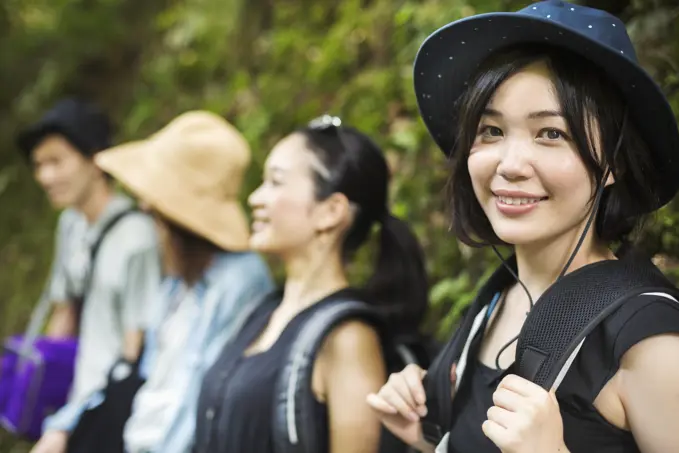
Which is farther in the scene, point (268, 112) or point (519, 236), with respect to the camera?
point (268, 112)

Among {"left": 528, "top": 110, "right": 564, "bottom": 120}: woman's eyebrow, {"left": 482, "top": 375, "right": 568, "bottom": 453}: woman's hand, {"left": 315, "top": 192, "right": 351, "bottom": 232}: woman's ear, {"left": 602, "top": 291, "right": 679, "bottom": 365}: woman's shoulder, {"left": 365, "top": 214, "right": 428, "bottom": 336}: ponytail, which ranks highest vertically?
{"left": 528, "top": 110, "right": 564, "bottom": 120}: woman's eyebrow

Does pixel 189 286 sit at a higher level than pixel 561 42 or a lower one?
lower

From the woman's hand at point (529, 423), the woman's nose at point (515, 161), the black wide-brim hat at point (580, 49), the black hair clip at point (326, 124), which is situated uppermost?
the black wide-brim hat at point (580, 49)

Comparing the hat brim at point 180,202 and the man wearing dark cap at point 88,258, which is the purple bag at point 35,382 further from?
the hat brim at point 180,202

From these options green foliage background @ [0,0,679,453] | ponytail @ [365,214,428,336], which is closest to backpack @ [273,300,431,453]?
ponytail @ [365,214,428,336]

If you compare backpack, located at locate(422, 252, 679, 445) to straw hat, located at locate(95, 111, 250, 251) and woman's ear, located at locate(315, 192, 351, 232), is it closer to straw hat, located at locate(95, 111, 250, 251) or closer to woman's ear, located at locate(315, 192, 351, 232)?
woman's ear, located at locate(315, 192, 351, 232)

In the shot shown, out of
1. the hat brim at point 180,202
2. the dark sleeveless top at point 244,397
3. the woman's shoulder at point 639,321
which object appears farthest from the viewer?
the hat brim at point 180,202

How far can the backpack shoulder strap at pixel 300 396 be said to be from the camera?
2.29 meters

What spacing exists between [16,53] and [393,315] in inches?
194

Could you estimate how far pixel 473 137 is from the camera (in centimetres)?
166

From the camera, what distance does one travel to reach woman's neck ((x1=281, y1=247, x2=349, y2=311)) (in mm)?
2629

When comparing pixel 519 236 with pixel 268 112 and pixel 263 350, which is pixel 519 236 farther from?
pixel 268 112

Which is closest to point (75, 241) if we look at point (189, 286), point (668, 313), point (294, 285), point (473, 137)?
point (189, 286)

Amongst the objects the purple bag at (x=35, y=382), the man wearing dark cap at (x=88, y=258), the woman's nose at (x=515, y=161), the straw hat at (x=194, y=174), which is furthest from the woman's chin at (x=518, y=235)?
the purple bag at (x=35, y=382)
